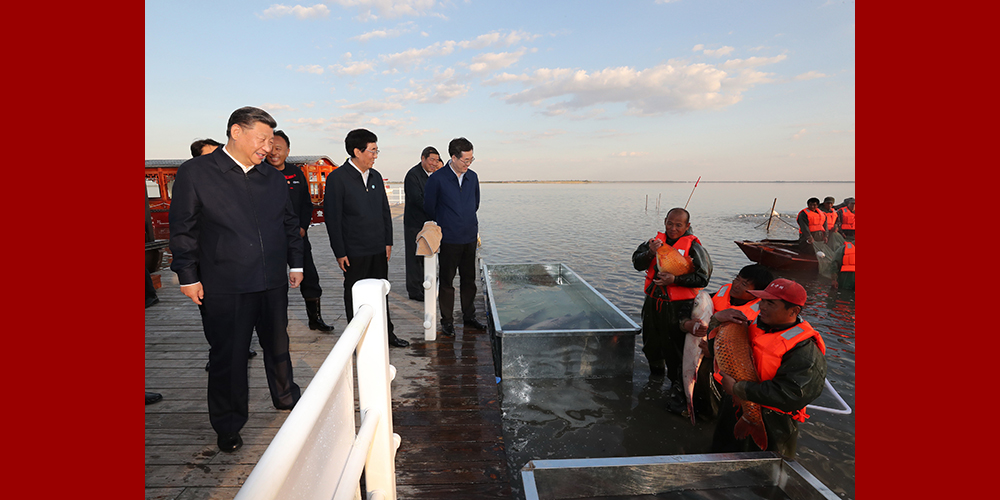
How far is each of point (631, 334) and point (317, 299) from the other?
3.44 meters

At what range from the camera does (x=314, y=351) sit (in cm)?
412

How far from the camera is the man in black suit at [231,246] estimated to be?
2355 millimetres

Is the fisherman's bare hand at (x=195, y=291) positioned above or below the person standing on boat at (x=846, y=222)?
below

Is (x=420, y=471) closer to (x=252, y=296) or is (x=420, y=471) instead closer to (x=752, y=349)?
(x=252, y=296)

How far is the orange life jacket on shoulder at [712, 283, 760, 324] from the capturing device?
10.8 ft

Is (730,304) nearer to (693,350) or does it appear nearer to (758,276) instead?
(758,276)

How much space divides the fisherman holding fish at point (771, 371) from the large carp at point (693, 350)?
2.63 ft

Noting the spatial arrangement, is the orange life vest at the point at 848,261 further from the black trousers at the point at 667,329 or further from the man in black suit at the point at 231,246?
the man in black suit at the point at 231,246

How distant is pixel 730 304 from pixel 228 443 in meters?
3.60

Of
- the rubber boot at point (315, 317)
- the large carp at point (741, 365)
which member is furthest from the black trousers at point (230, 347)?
the large carp at point (741, 365)

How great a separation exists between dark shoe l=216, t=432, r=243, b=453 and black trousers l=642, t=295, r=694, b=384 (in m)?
3.58

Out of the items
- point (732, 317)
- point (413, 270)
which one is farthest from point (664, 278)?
point (413, 270)

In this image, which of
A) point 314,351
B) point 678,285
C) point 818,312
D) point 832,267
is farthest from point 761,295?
point 832,267

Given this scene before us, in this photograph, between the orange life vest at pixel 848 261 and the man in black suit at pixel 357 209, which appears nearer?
the man in black suit at pixel 357 209
